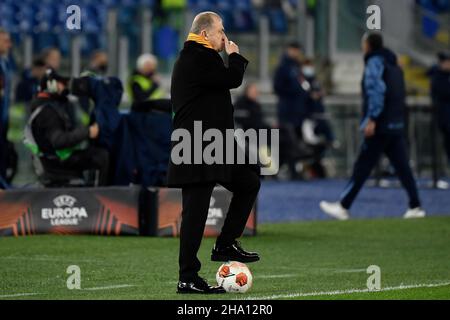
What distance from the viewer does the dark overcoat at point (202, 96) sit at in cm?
1009

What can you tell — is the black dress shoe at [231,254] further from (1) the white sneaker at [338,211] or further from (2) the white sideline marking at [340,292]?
(1) the white sneaker at [338,211]

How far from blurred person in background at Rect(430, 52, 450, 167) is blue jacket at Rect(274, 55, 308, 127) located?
8.66ft

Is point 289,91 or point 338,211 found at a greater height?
point 289,91

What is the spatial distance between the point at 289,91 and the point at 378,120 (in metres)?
9.07

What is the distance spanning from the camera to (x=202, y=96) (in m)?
10.1

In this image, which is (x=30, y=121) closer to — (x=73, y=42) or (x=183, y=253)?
(x=183, y=253)

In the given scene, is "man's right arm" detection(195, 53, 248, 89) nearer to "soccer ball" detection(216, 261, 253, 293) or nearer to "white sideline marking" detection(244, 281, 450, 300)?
"soccer ball" detection(216, 261, 253, 293)

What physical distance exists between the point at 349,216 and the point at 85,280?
8389mm

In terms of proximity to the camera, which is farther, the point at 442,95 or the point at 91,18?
the point at 91,18

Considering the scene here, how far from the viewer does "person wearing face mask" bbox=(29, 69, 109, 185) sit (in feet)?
52.4

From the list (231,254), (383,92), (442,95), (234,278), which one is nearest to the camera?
(234,278)

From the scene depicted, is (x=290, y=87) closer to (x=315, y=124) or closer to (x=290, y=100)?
(x=290, y=100)

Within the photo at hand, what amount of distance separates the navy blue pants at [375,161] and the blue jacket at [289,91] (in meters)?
8.87

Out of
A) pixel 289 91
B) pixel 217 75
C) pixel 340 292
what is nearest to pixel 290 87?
pixel 289 91
